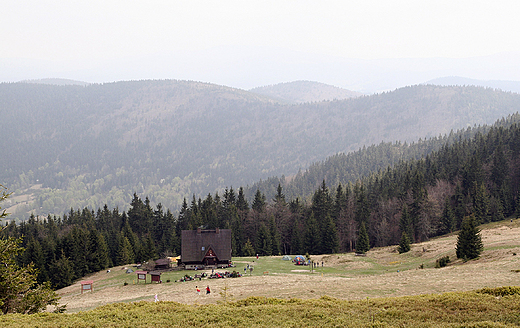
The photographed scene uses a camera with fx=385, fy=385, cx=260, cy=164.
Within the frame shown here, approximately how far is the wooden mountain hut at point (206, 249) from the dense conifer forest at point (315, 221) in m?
18.2

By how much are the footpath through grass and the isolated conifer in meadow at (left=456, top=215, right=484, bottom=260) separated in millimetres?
29754

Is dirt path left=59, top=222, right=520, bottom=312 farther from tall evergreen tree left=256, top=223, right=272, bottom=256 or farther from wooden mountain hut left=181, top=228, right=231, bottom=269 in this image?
tall evergreen tree left=256, top=223, right=272, bottom=256

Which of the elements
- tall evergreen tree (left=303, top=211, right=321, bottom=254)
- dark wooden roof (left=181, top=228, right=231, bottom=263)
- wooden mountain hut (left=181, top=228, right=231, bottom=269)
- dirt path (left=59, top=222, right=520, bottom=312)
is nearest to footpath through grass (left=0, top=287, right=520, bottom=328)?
dirt path (left=59, top=222, right=520, bottom=312)

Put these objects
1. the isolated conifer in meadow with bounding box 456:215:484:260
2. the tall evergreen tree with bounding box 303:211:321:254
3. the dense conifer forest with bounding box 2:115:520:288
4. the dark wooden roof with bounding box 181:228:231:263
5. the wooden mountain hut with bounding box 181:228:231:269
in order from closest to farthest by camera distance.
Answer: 1. the isolated conifer in meadow with bounding box 456:215:484:260
2. the wooden mountain hut with bounding box 181:228:231:269
3. the dark wooden roof with bounding box 181:228:231:263
4. the dense conifer forest with bounding box 2:115:520:288
5. the tall evergreen tree with bounding box 303:211:321:254

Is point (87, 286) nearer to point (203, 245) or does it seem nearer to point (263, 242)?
point (203, 245)

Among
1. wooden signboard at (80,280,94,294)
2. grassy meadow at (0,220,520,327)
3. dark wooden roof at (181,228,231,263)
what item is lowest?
wooden signboard at (80,280,94,294)

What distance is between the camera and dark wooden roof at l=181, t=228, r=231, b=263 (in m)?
79.1

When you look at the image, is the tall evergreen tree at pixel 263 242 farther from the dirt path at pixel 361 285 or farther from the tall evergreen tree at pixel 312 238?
the dirt path at pixel 361 285

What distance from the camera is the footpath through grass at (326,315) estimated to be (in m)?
25.2

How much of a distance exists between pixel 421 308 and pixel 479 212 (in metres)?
92.9

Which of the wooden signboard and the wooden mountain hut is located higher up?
the wooden mountain hut

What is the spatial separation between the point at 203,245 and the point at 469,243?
48.7 m

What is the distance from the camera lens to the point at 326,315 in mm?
27875

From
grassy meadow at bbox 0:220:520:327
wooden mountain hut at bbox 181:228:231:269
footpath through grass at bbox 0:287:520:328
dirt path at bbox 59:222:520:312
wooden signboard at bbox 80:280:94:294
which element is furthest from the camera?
wooden mountain hut at bbox 181:228:231:269
